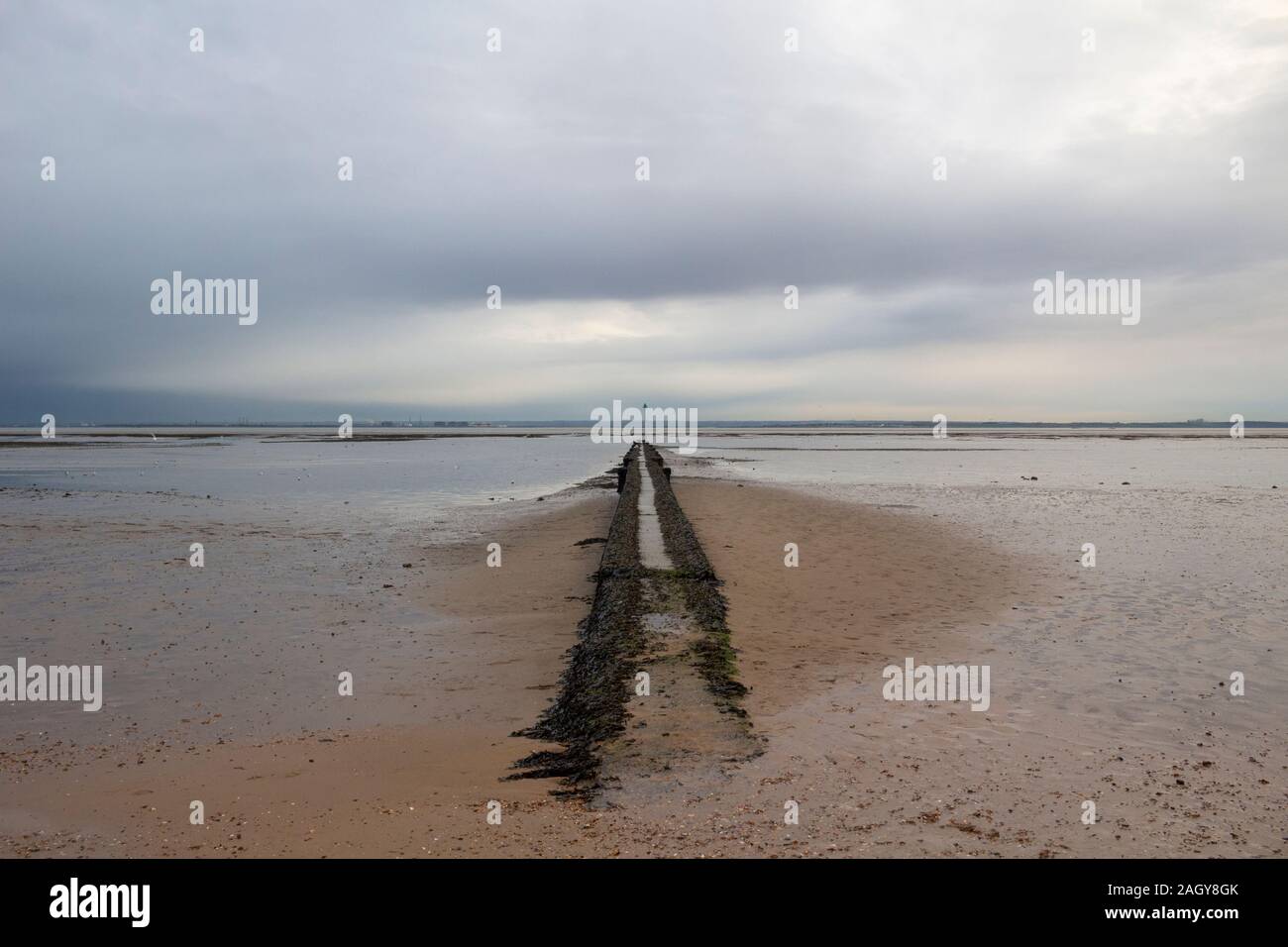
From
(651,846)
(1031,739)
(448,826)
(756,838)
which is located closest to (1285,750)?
(1031,739)

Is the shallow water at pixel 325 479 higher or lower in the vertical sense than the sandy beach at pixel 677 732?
higher

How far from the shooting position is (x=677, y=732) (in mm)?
7258

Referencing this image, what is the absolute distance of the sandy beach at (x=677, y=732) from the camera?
5.52m

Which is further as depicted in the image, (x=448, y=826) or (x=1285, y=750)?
(x=1285, y=750)

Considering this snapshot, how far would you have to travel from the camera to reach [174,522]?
23312mm

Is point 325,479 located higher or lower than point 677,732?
higher

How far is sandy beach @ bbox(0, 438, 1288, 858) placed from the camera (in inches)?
217

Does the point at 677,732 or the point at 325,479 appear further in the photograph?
the point at 325,479

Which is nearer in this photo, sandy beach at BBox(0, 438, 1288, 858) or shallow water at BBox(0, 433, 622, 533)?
sandy beach at BBox(0, 438, 1288, 858)

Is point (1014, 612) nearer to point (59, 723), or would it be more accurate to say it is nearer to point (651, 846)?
point (651, 846)

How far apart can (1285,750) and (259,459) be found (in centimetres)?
6023

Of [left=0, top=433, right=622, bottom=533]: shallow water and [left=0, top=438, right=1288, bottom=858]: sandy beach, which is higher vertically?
[left=0, top=433, right=622, bottom=533]: shallow water

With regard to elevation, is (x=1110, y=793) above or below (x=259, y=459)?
below
